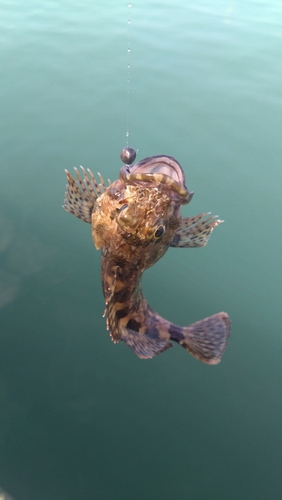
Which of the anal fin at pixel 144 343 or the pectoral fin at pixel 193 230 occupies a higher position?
the pectoral fin at pixel 193 230

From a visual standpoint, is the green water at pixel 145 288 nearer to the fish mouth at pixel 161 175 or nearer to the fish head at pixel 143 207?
the fish head at pixel 143 207

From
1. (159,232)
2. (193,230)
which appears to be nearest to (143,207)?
(159,232)

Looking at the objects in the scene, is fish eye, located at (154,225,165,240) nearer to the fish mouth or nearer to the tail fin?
the fish mouth

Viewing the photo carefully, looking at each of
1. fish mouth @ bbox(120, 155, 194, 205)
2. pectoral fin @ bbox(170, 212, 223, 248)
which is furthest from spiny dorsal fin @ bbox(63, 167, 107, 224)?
pectoral fin @ bbox(170, 212, 223, 248)

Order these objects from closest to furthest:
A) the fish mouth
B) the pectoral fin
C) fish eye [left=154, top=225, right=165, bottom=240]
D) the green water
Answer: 1. the fish mouth
2. fish eye [left=154, top=225, right=165, bottom=240]
3. the pectoral fin
4. the green water

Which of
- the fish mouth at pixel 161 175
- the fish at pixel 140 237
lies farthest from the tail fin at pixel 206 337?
the fish mouth at pixel 161 175
